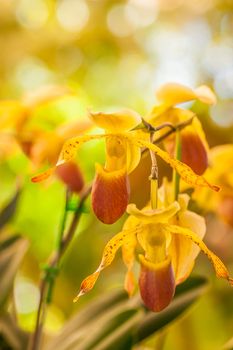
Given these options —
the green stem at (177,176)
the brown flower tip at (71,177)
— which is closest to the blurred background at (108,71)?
the brown flower tip at (71,177)

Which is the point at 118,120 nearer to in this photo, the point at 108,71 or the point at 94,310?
the point at 94,310

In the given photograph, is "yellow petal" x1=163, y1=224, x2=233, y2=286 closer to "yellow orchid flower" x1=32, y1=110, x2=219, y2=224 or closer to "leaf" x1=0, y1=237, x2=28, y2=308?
"yellow orchid flower" x1=32, y1=110, x2=219, y2=224

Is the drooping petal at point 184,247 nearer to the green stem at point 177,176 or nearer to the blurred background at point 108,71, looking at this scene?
the green stem at point 177,176

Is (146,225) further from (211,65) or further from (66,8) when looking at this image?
(66,8)

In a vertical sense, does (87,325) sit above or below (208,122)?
above

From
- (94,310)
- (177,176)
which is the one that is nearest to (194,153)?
(177,176)

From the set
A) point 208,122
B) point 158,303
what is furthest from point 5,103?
point 208,122
